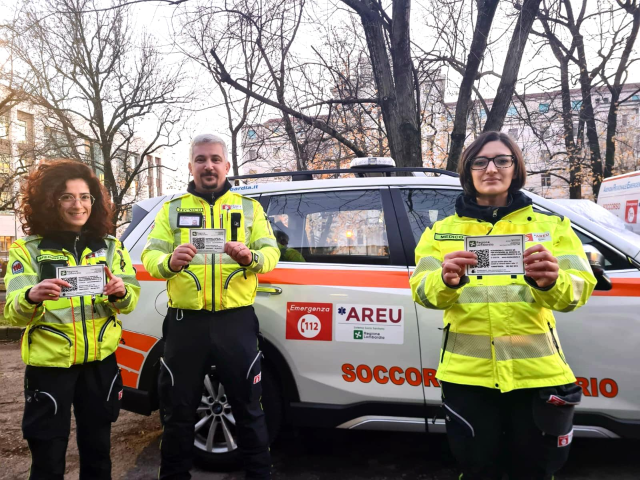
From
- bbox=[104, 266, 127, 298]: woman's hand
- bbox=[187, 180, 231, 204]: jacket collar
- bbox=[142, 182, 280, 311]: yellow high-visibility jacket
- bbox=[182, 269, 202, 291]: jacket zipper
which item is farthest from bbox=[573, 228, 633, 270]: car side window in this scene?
bbox=[104, 266, 127, 298]: woman's hand

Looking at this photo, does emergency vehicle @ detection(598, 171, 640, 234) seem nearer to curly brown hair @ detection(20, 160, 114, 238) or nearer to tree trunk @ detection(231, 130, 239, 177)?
curly brown hair @ detection(20, 160, 114, 238)

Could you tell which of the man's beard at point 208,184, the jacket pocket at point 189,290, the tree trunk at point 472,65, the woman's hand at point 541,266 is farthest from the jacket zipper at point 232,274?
the tree trunk at point 472,65

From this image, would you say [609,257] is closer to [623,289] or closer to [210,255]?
[623,289]

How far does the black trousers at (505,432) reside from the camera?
5.49 feet

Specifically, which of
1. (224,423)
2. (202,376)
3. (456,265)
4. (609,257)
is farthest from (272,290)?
(609,257)

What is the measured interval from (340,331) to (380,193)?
906 mm

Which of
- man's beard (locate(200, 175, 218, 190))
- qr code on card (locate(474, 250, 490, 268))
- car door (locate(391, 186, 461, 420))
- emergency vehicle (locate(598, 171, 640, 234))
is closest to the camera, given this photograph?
qr code on card (locate(474, 250, 490, 268))

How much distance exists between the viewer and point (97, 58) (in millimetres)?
16047

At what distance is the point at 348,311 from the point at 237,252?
819mm

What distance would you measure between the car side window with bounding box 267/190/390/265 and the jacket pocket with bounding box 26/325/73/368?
1.27m

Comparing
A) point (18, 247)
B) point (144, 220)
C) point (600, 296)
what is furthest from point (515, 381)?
point (144, 220)

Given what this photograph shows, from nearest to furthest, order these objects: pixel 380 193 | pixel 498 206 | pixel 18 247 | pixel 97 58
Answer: pixel 498 206 < pixel 18 247 < pixel 380 193 < pixel 97 58

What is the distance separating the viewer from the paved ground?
2.85m

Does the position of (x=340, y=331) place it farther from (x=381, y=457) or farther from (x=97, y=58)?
(x=97, y=58)
